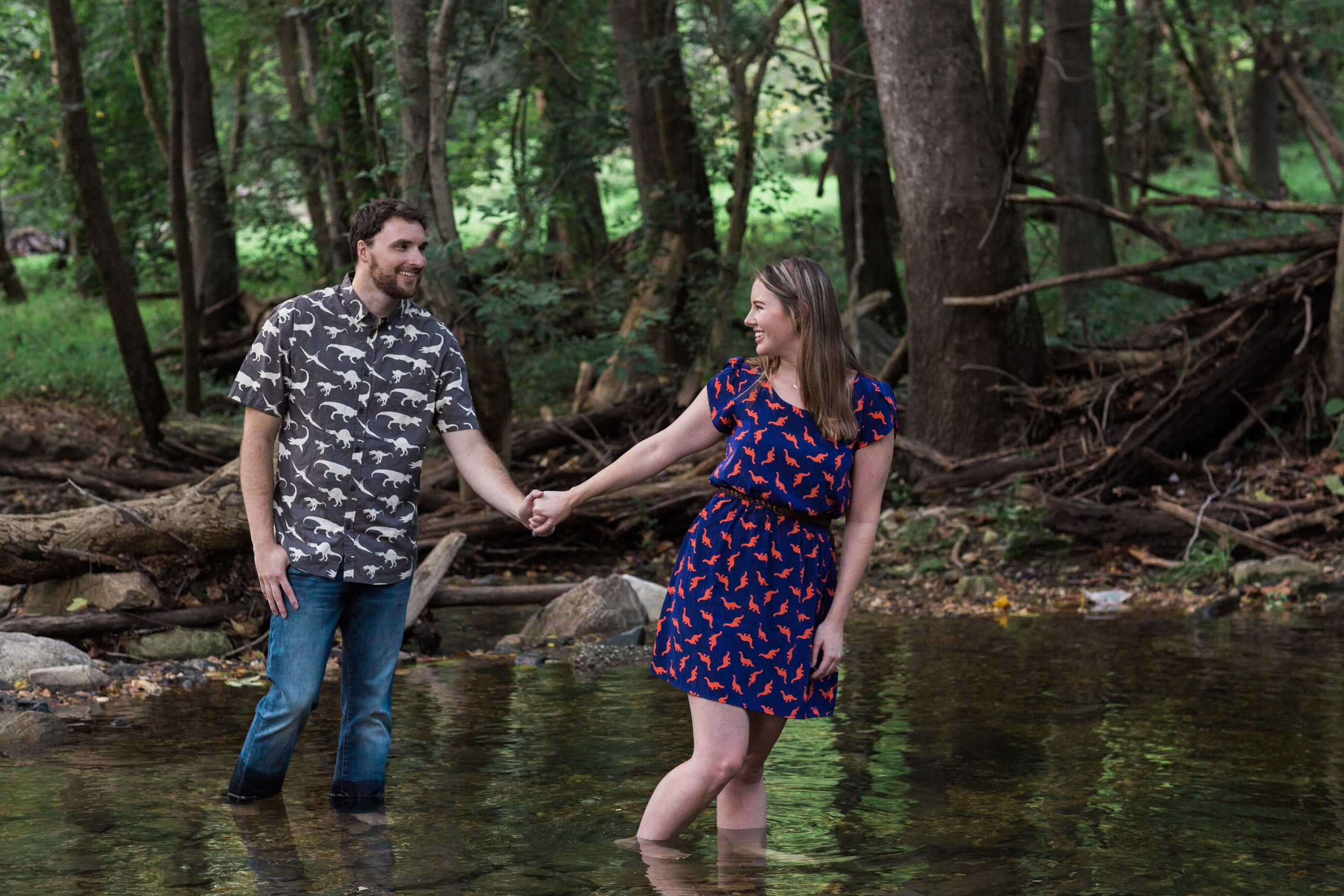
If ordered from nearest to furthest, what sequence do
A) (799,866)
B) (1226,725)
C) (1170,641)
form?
(799,866), (1226,725), (1170,641)

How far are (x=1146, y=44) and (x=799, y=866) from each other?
2364 centimetres

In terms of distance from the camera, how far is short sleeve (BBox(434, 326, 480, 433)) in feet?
15.2

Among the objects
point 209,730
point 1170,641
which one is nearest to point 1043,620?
point 1170,641

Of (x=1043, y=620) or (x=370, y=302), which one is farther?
(x=1043, y=620)

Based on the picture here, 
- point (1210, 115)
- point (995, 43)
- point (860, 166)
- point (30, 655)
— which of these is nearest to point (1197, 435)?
point (995, 43)

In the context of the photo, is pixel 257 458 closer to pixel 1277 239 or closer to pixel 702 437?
pixel 702 437

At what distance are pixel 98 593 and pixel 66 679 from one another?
1053 millimetres

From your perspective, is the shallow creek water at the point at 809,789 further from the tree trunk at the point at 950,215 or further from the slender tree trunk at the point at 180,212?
the slender tree trunk at the point at 180,212

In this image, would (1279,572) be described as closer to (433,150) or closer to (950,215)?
(950,215)

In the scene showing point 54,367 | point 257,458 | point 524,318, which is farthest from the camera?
point 54,367

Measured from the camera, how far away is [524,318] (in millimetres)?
10844

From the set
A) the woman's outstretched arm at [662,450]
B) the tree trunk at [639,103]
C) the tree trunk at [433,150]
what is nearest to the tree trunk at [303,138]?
the tree trunk at [639,103]

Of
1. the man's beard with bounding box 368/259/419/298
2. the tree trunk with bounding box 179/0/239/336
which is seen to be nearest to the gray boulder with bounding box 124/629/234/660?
the man's beard with bounding box 368/259/419/298

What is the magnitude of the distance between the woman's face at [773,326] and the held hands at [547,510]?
950mm
